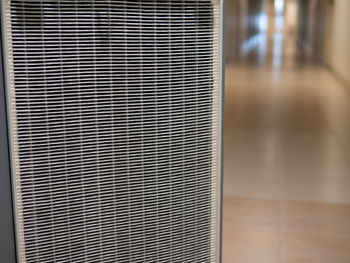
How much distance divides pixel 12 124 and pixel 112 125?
1.24 feet

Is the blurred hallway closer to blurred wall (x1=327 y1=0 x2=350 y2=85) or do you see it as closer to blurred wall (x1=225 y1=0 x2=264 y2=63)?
blurred wall (x1=327 y1=0 x2=350 y2=85)

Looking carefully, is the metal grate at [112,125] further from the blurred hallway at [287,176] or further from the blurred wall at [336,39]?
the blurred wall at [336,39]

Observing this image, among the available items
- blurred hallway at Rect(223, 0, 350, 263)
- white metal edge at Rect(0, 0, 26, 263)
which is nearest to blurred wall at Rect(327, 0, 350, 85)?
blurred hallway at Rect(223, 0, 350, 263)

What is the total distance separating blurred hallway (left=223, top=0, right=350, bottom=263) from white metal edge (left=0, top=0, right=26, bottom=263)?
57.8 inches

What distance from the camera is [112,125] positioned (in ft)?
6.63

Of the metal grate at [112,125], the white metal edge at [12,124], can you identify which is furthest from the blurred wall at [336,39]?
the white metal edge at [12,124]

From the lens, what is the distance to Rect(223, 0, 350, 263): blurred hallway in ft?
10.8

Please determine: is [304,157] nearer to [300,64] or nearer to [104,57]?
[104,57]

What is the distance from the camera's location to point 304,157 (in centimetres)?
532

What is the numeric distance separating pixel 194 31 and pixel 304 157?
358cm

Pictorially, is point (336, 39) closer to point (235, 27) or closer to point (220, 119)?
point (235, 27)

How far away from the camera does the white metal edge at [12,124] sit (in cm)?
187

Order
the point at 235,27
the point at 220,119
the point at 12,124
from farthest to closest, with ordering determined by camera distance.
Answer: the point at 235,27 → the point at 220,119 → the point at 12,124

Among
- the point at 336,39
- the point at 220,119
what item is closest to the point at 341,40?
the point at 336,39
